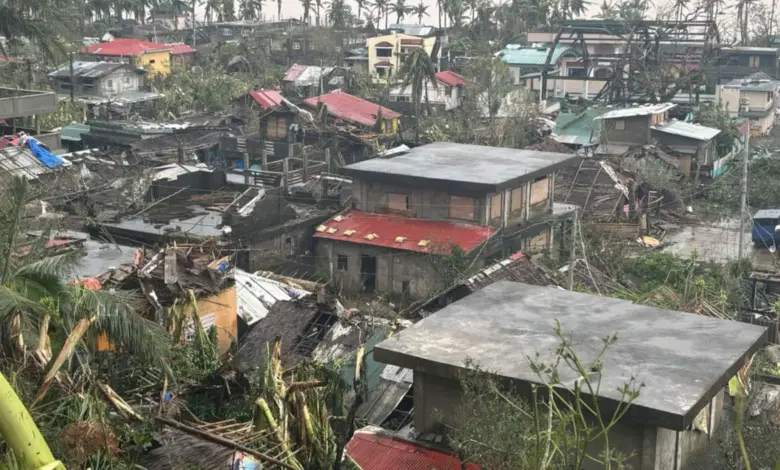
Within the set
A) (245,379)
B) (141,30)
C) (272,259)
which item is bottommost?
(272,259)

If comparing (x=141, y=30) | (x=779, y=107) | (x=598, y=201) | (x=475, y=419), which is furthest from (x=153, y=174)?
(x=141, y=30)

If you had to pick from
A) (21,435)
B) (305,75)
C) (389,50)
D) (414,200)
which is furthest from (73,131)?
(21,435)

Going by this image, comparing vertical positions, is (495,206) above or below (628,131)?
below

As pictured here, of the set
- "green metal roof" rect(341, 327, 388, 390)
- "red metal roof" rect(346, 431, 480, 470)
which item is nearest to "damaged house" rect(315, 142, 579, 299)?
"green metal roof" rect(341, 327, 388, 390)

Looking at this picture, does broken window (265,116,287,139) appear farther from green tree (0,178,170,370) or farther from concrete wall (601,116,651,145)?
green tree (0,178,170,370)

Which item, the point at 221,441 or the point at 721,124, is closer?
the point at 221,441

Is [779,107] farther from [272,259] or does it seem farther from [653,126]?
[272,259]

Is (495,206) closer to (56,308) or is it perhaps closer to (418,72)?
(56,308)

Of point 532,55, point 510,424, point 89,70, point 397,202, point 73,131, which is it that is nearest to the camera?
point 510,424
